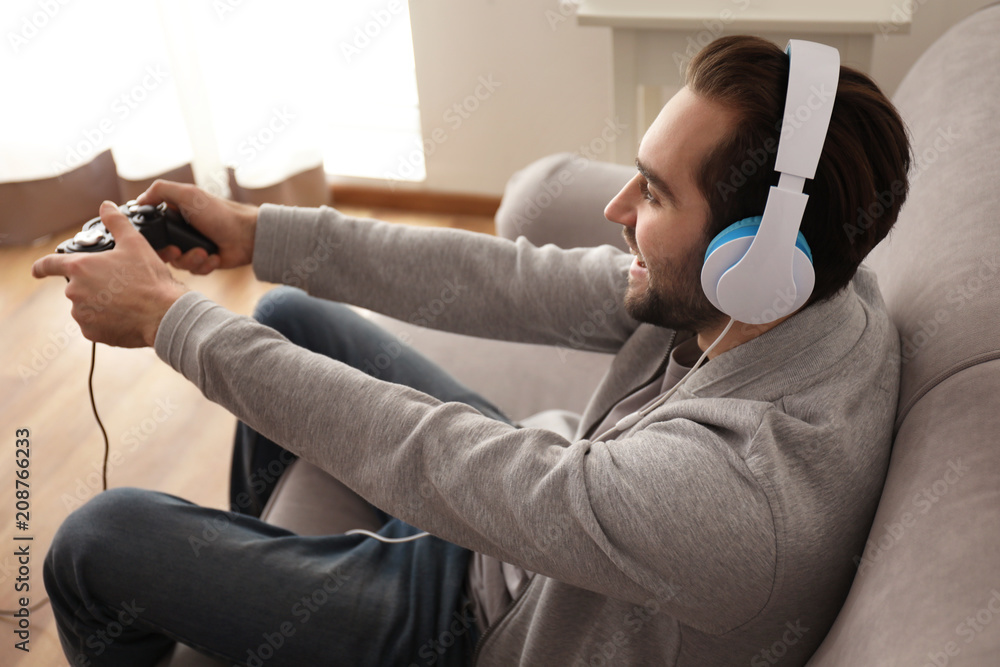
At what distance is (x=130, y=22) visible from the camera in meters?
2.14

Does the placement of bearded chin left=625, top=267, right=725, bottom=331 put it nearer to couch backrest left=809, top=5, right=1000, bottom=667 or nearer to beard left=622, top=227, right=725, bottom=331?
beard left=622, top=227, right=725, bottom=331

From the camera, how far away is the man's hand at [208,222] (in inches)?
39.3

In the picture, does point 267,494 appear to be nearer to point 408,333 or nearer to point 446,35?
point 408,333

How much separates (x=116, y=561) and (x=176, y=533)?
0.21 feet

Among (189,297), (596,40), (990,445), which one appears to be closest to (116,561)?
(189,297)

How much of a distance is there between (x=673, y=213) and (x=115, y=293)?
0.56 metres

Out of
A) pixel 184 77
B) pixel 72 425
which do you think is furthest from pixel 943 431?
pixel 184 77

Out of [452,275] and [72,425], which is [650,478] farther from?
[72,425]

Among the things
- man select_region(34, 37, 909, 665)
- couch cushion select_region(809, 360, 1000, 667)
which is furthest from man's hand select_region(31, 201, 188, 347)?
couch cushion select_region(809, 360, 1000, 667)

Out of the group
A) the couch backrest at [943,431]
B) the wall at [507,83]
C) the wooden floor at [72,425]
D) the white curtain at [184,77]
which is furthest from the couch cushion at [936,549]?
the white curtain at [184,77]

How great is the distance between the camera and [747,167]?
0.72 m

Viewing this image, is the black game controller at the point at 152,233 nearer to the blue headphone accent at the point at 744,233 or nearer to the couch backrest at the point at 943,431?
the blue headphone accent at the point at 744,233

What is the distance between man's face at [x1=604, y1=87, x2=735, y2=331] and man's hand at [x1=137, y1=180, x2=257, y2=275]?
0.48 m

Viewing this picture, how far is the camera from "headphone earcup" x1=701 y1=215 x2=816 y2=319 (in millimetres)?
687
